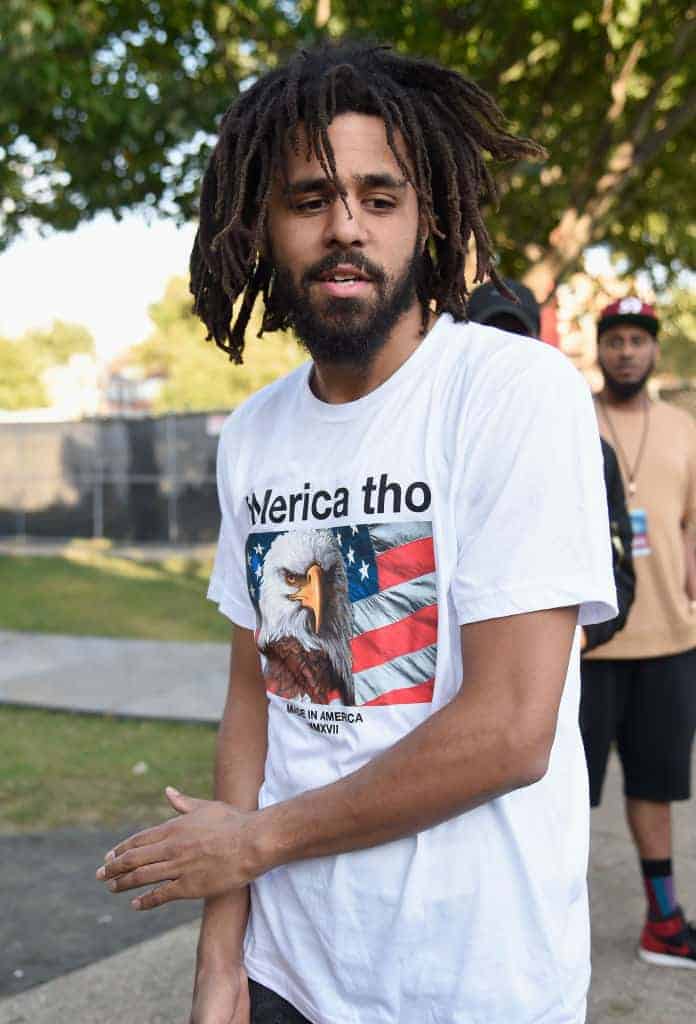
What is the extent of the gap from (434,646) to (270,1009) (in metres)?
0.62

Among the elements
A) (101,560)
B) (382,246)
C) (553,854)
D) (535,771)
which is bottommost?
(101,560)

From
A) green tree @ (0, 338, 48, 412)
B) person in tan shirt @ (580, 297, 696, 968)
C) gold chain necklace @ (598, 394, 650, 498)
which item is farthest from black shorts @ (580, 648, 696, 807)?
green tree @ (0, 338, 48, 412)

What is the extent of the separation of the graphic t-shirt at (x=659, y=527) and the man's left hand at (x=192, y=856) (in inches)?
104

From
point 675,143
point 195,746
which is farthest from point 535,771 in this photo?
point 675,143

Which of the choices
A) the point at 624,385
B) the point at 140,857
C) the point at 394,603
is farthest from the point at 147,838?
the point at 624,385

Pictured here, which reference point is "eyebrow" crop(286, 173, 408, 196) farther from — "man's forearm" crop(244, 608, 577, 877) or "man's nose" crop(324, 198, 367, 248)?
"man's forearm" crop(244, 608, 577, 877)

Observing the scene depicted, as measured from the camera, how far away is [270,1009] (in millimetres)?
1860

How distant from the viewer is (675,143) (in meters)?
12.7

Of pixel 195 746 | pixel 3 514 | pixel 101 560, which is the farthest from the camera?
pixel 3 514

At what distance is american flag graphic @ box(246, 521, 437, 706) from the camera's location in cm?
170

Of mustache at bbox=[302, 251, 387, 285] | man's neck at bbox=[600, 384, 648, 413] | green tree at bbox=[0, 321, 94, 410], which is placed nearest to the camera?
mustache at bbox=[302, 251, 387, 285]

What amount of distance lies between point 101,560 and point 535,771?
720 inches

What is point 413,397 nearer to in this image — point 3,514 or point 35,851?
point 35,851

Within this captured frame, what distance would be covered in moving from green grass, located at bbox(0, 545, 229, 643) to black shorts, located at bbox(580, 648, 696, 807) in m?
6.76
